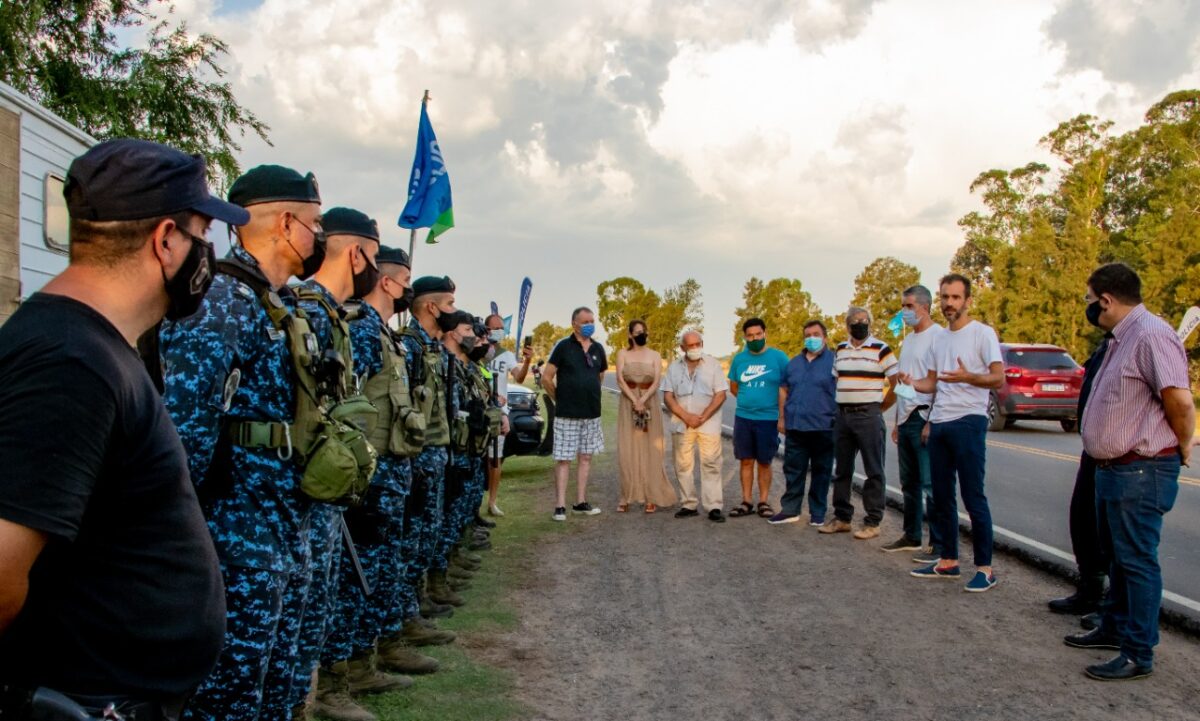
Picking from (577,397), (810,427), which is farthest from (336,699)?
(810,427)

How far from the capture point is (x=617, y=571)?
24.2ft

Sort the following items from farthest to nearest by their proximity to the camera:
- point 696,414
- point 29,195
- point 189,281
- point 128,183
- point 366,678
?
1. point 696,414
2. point 29,195
3. point 366,678
4. point 189,281
5. point 128,183

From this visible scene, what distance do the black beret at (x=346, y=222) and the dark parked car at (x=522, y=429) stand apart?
27.1ft

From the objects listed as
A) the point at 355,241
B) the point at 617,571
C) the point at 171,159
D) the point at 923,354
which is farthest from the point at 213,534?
the point at 923,354

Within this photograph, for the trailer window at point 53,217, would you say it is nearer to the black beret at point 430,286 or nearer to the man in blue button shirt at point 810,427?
the black beret at point 430,286

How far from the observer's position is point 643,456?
1028 cm

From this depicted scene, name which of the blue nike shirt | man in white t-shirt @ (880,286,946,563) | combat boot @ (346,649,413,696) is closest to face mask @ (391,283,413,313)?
combat boot @ (346,649,413,696)

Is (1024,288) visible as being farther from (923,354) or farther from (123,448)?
(123,448)

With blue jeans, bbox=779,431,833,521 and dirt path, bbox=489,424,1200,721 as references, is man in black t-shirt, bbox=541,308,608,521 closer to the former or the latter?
dirt path, bbox=489,424,1200,721

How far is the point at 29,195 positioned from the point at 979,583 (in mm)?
7573

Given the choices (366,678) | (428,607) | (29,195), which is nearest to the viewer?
(366,678)

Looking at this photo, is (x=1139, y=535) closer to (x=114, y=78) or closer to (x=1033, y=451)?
(x=1033, y=451)

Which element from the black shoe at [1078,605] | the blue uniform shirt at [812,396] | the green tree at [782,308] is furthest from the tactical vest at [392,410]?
the green tree at [782,308]

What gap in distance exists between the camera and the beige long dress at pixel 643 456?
1021cm
